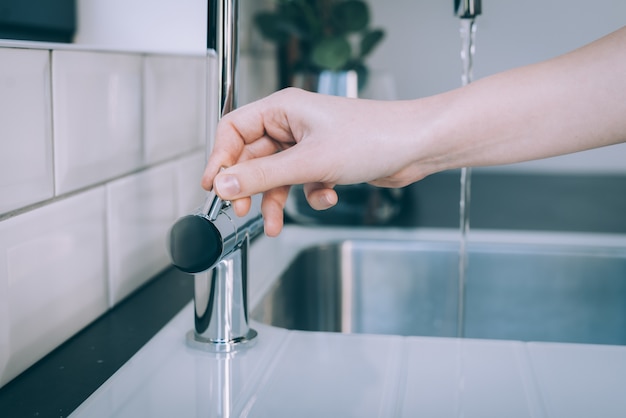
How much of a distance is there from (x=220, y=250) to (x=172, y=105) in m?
0.38

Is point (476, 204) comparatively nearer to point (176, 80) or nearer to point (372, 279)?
point (372, 279)

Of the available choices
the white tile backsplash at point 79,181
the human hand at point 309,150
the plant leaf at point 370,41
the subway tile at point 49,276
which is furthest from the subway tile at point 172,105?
the plant leaf at point 370,41

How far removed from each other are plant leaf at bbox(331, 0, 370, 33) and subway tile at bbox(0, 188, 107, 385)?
25.7 inches

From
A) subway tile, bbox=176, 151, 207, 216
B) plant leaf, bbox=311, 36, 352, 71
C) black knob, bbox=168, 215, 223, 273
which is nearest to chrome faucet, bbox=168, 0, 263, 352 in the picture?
black knob, bbox=168, 215, 223, 273

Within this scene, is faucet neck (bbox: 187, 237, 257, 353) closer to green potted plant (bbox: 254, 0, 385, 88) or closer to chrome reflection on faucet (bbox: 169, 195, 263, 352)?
chrome reflection on faucet (bbox: 169, 195, 263, 352)

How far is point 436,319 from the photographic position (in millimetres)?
932

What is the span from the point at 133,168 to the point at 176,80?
0.14m

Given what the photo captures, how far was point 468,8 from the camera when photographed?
2.10 ft

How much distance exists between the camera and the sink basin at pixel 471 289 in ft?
2.99

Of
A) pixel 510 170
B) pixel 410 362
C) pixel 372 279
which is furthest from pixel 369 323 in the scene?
pixel 510 170

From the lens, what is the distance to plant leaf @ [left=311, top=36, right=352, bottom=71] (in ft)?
3.70

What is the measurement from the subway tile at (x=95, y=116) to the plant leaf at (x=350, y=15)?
54 centimetres

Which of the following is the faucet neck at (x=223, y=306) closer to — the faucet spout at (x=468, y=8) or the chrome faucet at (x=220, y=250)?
the chrome faucet at (x=220, y=250)

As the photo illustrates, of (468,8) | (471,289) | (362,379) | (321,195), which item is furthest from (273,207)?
(471,289)
